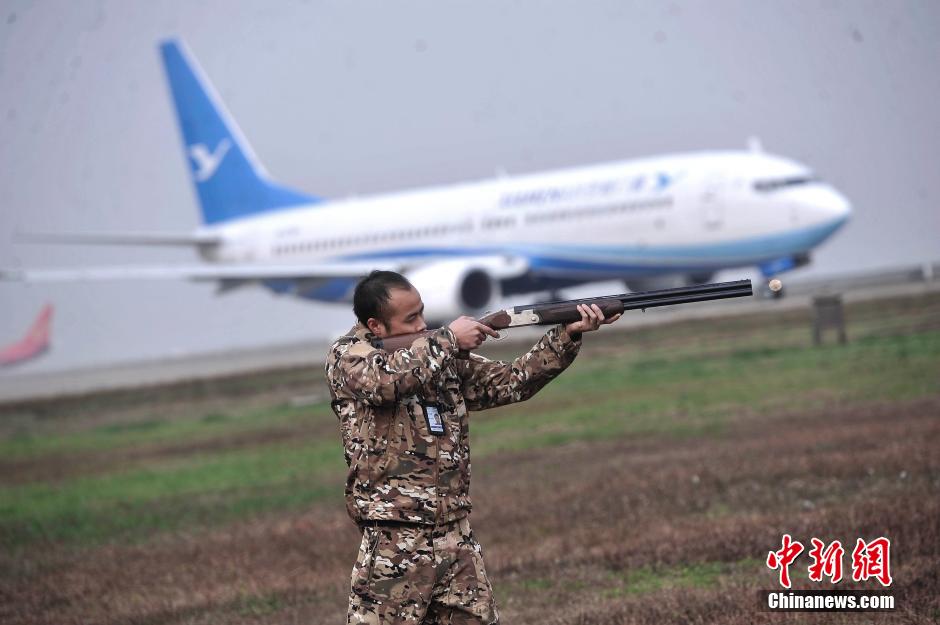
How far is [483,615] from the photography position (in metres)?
4.88

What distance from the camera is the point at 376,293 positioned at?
4.97 m

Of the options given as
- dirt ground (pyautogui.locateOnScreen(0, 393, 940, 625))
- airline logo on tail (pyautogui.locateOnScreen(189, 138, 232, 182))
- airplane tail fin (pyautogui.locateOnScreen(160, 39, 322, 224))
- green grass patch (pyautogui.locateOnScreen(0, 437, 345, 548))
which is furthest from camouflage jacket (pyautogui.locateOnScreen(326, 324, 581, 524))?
airline logo on tail (pyautogui.locateOnScreen(189, 138, 232, 182))

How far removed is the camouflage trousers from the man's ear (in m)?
0.65

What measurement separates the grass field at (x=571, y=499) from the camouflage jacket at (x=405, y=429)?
6.12ft

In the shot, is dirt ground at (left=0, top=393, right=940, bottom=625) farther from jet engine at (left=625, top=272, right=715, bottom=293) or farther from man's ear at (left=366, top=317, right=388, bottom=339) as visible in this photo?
jet engine at (left=625, top=272, right=715, bottom=293)

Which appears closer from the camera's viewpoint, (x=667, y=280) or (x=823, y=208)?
(x=823, y=208)

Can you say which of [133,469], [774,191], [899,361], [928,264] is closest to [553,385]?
[899,361]

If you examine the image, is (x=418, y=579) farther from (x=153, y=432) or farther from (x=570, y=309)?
(x=153, y=432)

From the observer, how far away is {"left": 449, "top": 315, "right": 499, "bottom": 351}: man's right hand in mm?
4816

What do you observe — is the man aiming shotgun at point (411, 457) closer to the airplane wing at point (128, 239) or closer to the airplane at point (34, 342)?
the airplane wing at point (128, 239)

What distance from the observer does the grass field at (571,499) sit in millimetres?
7714

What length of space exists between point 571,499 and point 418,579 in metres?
5.75

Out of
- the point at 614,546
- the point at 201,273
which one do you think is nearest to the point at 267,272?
the point at 201,273

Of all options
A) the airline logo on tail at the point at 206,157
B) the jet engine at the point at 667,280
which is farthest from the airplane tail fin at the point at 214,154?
the jet engine at the point at 667,280
